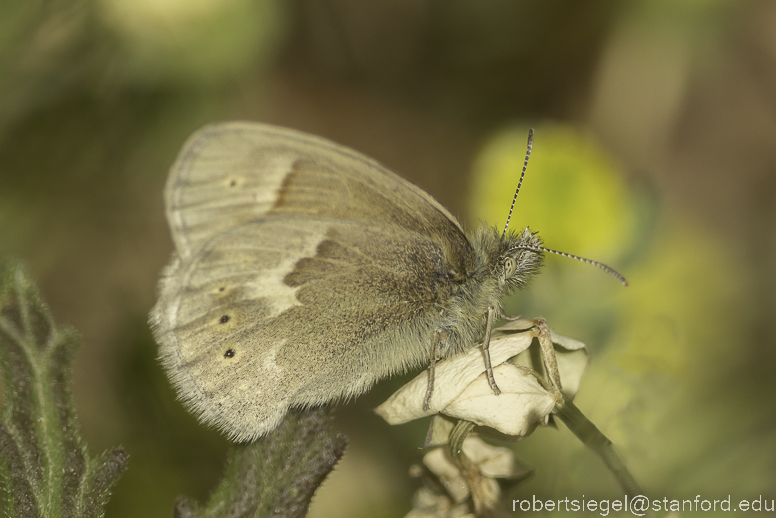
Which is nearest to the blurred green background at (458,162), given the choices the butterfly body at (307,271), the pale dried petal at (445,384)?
the pale dried petal at (445,384)

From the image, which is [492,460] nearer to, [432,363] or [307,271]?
[432,363]

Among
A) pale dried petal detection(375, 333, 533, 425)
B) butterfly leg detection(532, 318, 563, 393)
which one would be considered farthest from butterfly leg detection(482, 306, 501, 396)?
butterfly leg detection(532, 318, 563, 393)

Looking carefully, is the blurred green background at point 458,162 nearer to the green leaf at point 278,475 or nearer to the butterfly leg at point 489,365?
the butterfly leg at point 489,365

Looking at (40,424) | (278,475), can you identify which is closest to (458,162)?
(278,475)

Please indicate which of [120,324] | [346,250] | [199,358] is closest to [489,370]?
[346,250]

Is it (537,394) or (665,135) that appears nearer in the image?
(537,394)

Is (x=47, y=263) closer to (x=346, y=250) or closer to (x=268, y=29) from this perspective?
(x=268, y=29)
